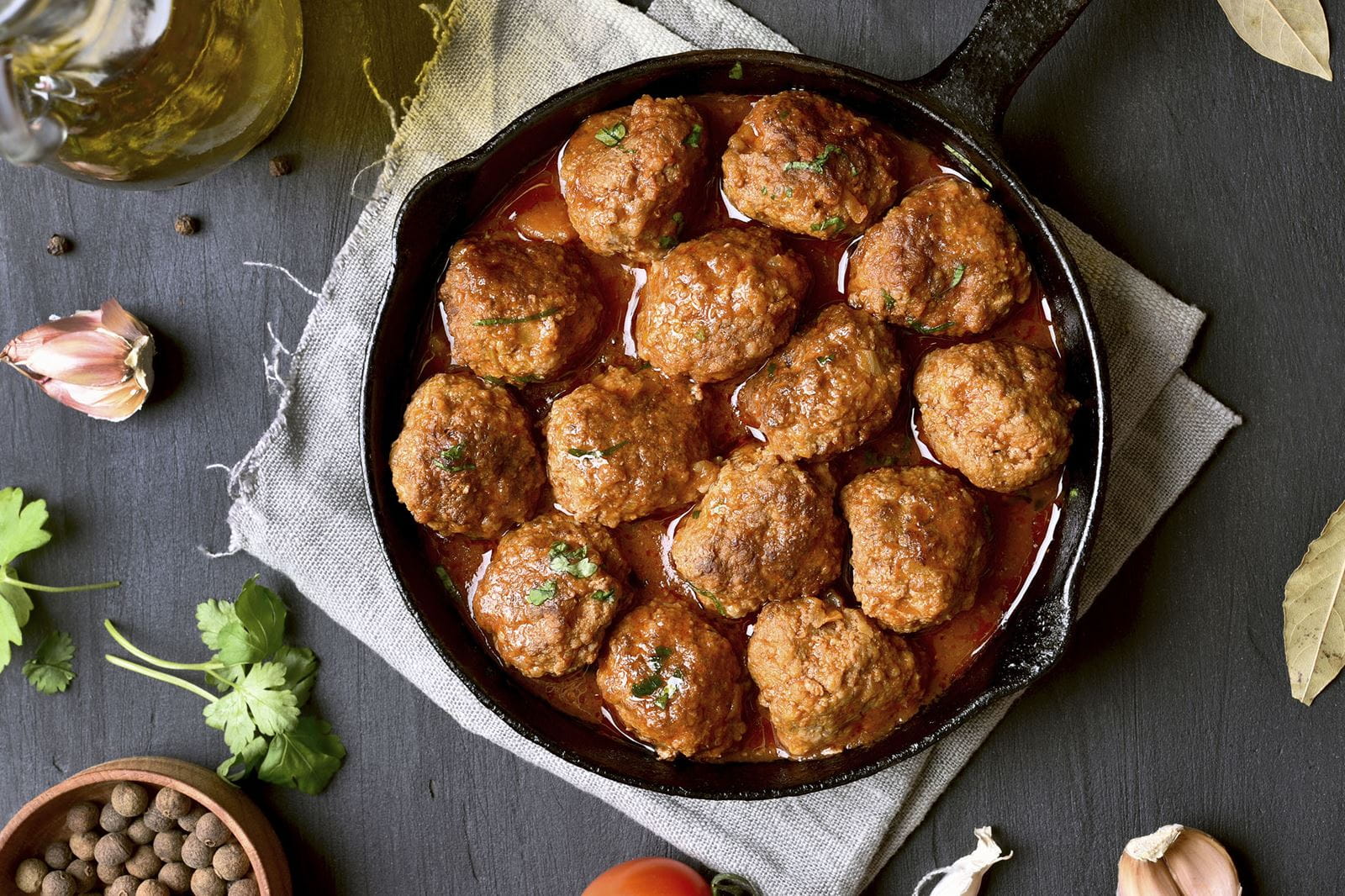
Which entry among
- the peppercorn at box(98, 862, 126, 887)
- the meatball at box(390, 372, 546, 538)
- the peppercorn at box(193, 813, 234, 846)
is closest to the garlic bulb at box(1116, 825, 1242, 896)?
the meatball at box(390, 372, 546, 538)

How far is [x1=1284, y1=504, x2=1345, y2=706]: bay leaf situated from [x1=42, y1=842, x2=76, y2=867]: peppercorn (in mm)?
3883

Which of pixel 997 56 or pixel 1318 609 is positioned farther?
pixel 1318 609

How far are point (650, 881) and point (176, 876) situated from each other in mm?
1523

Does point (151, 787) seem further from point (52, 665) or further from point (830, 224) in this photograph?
point (830, 224)

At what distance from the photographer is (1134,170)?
128 inches

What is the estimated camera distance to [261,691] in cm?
335

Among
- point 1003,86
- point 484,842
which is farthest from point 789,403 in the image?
point 484,842

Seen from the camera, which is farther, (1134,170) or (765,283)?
(1134,170)

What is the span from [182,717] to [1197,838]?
3278 mm

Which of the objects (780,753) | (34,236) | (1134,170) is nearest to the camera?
(780,753)

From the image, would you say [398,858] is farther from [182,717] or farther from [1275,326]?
[1275,326]

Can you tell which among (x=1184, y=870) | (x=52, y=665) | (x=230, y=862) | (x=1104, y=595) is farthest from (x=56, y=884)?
(x=1184, y=870)

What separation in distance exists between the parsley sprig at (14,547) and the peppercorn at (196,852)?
84cm

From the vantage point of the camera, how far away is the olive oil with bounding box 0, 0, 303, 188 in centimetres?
259
